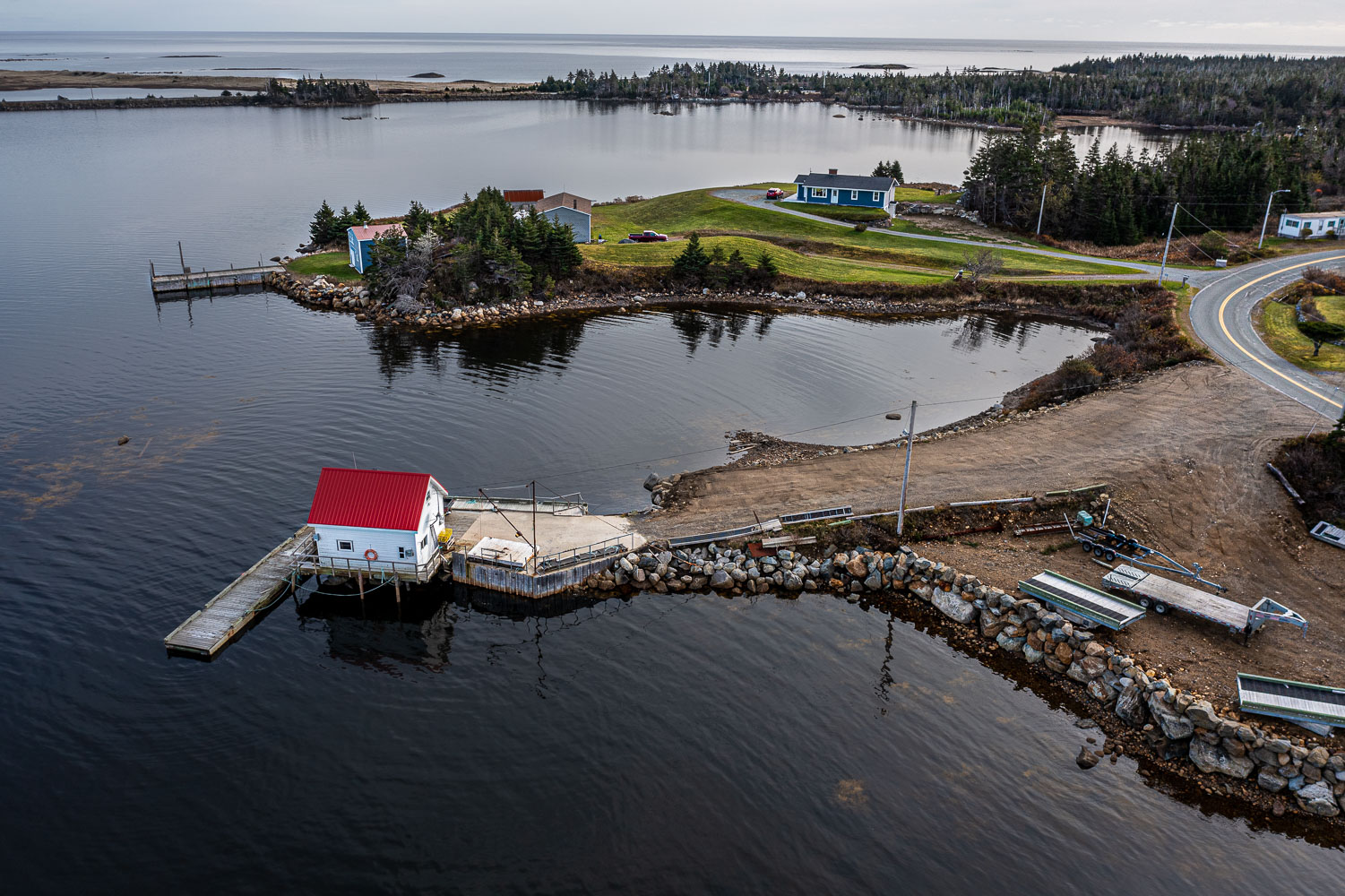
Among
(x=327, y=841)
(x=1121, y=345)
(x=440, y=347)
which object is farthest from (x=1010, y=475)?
(x=440, y=347)

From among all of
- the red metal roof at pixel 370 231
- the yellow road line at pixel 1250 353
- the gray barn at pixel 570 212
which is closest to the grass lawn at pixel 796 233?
the gray barn at pixel 570 212

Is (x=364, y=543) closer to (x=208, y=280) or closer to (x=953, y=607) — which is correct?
Answer: (x=953, y=607)

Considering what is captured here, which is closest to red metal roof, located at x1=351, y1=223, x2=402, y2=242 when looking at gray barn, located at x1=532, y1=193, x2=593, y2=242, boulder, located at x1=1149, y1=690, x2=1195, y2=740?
gray barn, located at x1=532, y1=193, x2=593, y2=242

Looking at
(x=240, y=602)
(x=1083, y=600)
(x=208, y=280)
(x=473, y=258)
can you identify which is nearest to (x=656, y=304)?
(x=473, y=258)

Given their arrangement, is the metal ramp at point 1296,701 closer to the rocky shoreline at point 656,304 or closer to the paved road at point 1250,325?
the paved road at point 1250,325

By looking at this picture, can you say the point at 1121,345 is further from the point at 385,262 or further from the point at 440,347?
the point at 385,262
